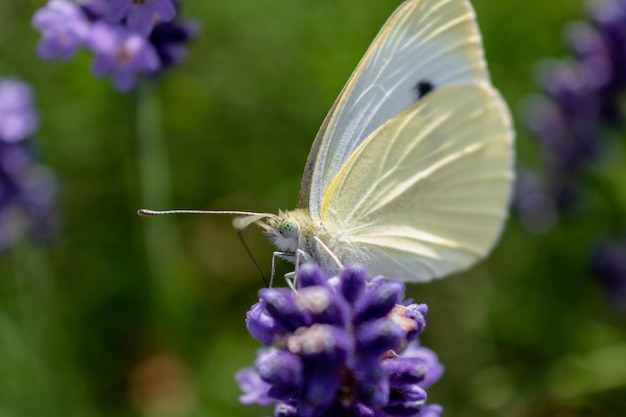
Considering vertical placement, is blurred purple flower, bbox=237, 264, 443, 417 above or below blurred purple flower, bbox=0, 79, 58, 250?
below

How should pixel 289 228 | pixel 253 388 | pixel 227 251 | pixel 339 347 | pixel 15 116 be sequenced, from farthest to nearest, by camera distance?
pixel 227 251, pixel 15 116, pixel 289 228, pixel 253 388, pixel 339 347

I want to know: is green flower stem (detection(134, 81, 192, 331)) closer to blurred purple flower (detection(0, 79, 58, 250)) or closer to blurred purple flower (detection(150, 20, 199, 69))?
blurred purple flower (detection(0, 79, 58, 250))

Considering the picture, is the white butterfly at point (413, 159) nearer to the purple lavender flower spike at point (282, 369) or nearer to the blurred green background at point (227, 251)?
the purple lavender flower spike at point (282, 369)

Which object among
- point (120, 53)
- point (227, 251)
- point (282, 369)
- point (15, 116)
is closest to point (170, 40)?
point (120, 53)

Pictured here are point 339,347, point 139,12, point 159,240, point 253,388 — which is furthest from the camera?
point 159,240

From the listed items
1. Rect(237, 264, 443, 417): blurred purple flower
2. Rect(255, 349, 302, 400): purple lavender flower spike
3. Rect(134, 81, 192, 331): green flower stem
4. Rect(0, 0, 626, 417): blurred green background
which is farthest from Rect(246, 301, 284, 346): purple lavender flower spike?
Rect(0, 0, 626, 417): blurred green background

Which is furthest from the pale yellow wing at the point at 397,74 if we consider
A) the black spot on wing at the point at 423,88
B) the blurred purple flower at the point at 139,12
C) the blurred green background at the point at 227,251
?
the blurred green background at the point at 227,251

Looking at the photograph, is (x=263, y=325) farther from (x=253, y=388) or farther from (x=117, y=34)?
(x=117, y=34)
